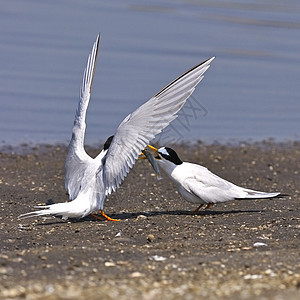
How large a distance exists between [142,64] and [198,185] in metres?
7.76

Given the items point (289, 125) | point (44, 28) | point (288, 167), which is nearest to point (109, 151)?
point (288, 167)

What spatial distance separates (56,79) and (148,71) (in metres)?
1.84

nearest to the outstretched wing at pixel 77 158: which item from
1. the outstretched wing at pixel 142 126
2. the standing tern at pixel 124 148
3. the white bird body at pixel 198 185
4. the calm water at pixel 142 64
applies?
the standing tern at pixel 124 148

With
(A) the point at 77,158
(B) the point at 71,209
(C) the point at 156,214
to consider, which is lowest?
(C) the point at 156,214

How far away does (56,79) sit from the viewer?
1430 cm

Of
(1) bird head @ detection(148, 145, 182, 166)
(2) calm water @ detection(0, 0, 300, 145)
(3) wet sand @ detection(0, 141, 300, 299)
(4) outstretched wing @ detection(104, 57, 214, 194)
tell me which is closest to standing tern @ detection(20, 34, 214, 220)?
(4) outstretched wing @ detection(104, 57, 214, 194)

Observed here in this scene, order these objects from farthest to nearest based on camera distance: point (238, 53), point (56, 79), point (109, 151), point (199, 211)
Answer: point (238, 53) → point (56, 79) → point (199, 211) → point (109, 151)

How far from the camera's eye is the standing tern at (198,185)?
8023mm

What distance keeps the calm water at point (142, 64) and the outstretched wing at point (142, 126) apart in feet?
14.9

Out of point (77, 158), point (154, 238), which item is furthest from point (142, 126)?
point (154, 238)

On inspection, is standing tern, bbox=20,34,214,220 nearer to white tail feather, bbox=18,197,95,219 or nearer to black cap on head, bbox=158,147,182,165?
white tail feather, bbox=18,197,95,219

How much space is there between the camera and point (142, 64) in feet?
50.9

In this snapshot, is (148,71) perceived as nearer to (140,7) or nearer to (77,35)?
(77,35)

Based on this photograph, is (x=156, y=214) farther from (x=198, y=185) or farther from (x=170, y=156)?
(x=170, y=156)
